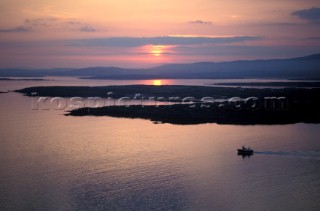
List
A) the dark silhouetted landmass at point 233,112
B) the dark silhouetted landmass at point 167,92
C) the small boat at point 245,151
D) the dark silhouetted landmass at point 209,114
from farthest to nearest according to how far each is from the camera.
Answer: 1. the dark silhouetted landmass at point 167,92
2. the dark silhouetted landmass at point 233,112
3. the dark silhouetted landmass at point 209,114
4. the small boat at point 245,151

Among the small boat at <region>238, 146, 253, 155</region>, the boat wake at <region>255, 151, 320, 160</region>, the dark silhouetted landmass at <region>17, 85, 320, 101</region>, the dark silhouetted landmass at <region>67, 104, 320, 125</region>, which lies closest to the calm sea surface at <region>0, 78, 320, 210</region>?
the boat wake at <region>255, 151, 320, 160</region>

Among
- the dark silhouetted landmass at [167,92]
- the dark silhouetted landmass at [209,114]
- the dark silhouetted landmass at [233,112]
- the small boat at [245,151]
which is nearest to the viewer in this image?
the small boat at [245,151]

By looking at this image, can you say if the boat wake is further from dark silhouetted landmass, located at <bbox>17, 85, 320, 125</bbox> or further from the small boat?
dark silhouetted landmass, located at <bbox>17, 85, 320, 125</bbox>

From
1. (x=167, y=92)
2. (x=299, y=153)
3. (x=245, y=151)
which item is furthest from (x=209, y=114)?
(x=167, y=92)

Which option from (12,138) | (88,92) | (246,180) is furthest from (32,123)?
(88,92)

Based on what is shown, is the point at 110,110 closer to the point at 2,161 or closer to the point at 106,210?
the point at 2,161

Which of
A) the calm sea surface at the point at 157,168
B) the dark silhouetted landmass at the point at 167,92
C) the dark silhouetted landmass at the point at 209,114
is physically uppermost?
the dark silhouetted landmass at the point at 167,92

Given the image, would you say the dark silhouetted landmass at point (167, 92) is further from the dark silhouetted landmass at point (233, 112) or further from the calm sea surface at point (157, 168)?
the calm sea surface at point (157, 168)

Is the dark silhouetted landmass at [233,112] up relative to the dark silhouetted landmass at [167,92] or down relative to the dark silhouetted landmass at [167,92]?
down

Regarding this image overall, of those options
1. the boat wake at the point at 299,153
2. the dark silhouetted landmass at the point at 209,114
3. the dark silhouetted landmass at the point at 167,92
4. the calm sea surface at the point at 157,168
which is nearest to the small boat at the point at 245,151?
the calm sea surface at the point at 157,168

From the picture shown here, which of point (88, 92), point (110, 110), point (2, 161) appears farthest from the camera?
point (88, 92)
